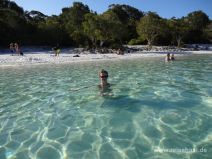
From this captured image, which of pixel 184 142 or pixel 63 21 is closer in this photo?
pixel 184 142

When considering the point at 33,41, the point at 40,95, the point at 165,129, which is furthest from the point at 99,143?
the point at 33,41

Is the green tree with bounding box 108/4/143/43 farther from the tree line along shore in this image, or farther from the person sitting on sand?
the person sitting on sand

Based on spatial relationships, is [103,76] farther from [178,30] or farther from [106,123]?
[178,30]

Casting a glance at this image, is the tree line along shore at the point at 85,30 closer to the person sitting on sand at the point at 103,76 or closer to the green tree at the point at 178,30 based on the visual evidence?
the green tree at the point at 178,30

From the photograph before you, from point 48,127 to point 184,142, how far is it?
401cm

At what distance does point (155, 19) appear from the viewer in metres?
54.0

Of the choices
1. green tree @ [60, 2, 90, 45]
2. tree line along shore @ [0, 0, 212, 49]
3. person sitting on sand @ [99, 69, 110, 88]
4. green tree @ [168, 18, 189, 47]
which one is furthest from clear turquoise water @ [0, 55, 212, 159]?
green tree @ [168, 18, 189, 47]

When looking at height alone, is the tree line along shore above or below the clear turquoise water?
above

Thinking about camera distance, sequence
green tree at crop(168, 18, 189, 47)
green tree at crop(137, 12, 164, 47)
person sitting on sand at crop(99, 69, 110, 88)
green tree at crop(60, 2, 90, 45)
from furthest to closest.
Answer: green tree at crop(168, 18, 189, 47) → green tree at crop(60, 2, 90, 45) → green tree at crop(137, 12, 164, 47) → person sitting on sand at crop(99, 69, 110, 88)

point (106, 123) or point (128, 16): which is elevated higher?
point (128, 16)

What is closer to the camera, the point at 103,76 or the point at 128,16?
the point at 103,76

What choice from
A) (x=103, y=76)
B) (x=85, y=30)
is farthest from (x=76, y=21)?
(x=103, y=76)

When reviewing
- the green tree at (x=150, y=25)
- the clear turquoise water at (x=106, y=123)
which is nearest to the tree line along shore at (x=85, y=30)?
the green tree at (x=150, y=25)

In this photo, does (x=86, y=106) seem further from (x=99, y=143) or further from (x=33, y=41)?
(x=33, y=41)
